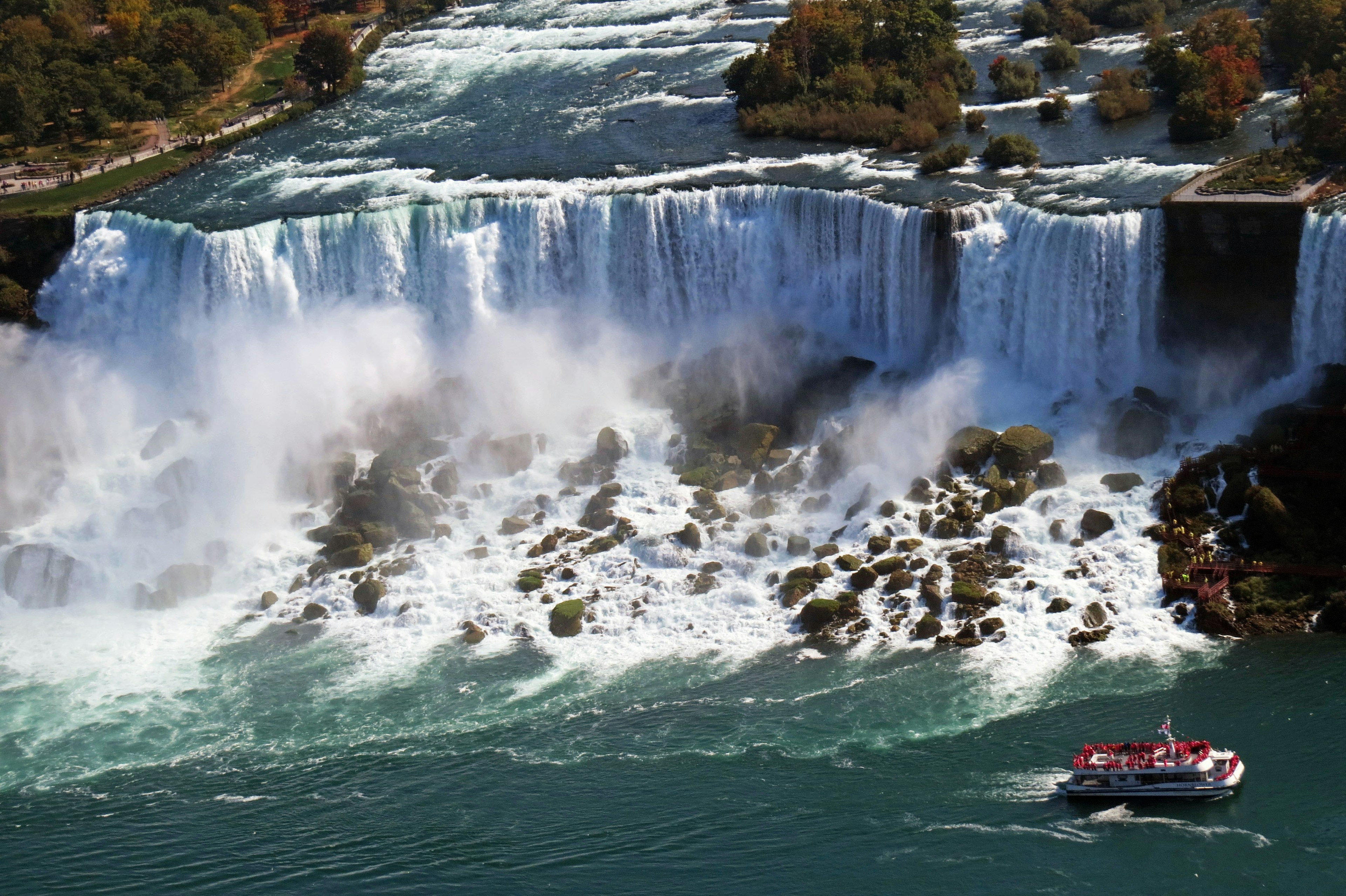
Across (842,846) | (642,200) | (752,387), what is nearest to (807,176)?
(642,200)

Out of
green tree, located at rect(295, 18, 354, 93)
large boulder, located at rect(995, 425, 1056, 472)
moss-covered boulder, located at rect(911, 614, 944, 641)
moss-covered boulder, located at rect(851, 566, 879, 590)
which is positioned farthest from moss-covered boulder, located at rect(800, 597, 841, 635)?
green tree, located at rect(295, 18, 354, 93)

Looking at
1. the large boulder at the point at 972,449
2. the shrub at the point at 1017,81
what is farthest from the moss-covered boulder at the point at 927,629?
the shrub at the point at 1017,81

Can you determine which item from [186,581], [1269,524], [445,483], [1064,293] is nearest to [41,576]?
[186,581]

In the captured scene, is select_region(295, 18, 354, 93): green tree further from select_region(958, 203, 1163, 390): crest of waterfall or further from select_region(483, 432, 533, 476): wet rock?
select_region(958, 203, 1163, 390): crest of waterfall

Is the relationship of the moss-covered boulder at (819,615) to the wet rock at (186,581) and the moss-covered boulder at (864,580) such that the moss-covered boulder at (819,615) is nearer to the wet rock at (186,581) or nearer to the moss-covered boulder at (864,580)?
the moss-covered boulder at (864,580)

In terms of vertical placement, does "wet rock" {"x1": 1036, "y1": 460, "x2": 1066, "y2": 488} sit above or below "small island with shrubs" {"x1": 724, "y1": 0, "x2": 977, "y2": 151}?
below

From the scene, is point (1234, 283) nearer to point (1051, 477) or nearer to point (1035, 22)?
point (1051, 477)
